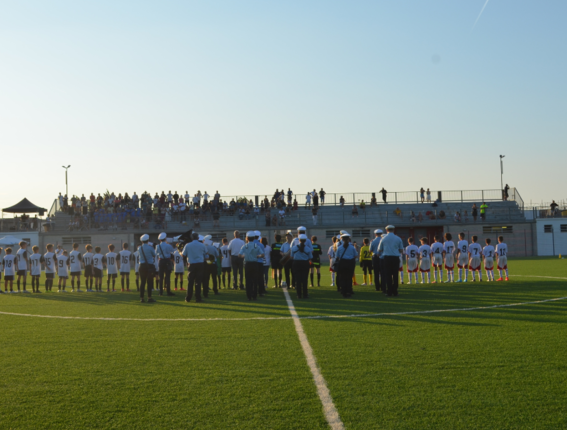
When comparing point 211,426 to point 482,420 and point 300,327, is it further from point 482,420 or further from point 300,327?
point 300,327

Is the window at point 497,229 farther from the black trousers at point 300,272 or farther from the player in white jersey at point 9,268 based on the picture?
the player in white jersey at point 9,268

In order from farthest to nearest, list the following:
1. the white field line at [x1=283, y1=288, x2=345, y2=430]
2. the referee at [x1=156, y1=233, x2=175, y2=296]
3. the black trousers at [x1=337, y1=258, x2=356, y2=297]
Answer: the referee at [x1=156, y1=233, x2=175, y2=296] < the black trousers at [x1=337, y1=258, x2=356, y2=297] < the white field line at [x1=283, y1=288, x2=345, y2=430]

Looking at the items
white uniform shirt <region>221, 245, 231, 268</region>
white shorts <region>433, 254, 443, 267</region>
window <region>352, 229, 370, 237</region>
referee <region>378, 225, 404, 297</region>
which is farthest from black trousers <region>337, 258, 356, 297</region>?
window <region>352, 229, 370, 237</region>

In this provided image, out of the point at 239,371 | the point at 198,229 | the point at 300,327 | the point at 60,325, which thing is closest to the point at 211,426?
the point at 239,371

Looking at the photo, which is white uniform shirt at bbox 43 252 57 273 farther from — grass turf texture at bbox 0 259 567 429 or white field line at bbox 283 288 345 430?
white field line at bbox 283 288 345 430

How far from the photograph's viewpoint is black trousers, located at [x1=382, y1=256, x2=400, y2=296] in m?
14.9

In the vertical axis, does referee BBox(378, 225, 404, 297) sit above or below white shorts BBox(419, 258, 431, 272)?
above

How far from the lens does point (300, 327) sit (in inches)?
383

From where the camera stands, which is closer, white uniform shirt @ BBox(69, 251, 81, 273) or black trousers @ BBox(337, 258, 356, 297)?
black trousers @ BBox(337, 258, 356, 297)

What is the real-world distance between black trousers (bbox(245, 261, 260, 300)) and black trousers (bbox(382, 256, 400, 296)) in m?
3.68

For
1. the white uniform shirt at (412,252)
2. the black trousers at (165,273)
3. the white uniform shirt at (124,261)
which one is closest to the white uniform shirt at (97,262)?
the white uniform shirt at (124,261)

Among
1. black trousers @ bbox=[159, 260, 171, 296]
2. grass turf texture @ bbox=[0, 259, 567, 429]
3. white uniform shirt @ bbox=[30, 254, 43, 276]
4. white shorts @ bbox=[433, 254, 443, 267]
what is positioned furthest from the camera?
white shorts @ bbox=[433, 254, 443, 267]

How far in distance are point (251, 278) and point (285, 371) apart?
8.40 meters

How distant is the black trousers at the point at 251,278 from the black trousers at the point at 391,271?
12.1 feet
